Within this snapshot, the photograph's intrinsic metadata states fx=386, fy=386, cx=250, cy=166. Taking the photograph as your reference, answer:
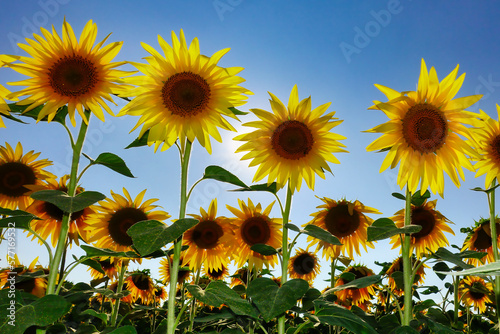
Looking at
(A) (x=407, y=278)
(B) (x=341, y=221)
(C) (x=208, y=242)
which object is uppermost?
(B) (x=341, y=221)

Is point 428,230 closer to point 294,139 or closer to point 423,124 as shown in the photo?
point 423,124

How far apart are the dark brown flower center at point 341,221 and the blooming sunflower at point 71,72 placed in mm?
2866

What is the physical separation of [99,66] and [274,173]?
1.65 m

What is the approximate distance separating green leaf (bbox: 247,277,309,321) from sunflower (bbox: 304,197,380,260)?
2.14m

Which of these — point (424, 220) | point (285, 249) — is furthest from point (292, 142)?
point (424, 220)

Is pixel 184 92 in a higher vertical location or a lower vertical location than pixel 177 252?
higher

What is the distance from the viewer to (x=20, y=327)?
→ 1842 millimetres

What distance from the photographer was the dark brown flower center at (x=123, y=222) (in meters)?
3.86

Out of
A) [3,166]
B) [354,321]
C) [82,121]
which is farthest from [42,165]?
[354,321]

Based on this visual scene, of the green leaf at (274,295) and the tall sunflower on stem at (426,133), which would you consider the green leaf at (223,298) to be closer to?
the green leaf at (274,295)

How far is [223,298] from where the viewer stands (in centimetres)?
220

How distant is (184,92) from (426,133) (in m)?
1.90

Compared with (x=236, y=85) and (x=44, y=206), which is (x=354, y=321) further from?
(x=44, y=206)

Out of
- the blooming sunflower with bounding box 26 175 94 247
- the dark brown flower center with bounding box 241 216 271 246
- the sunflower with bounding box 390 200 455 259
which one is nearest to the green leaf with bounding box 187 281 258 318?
the dark brown flower center with bounding box 241 216 271 246
